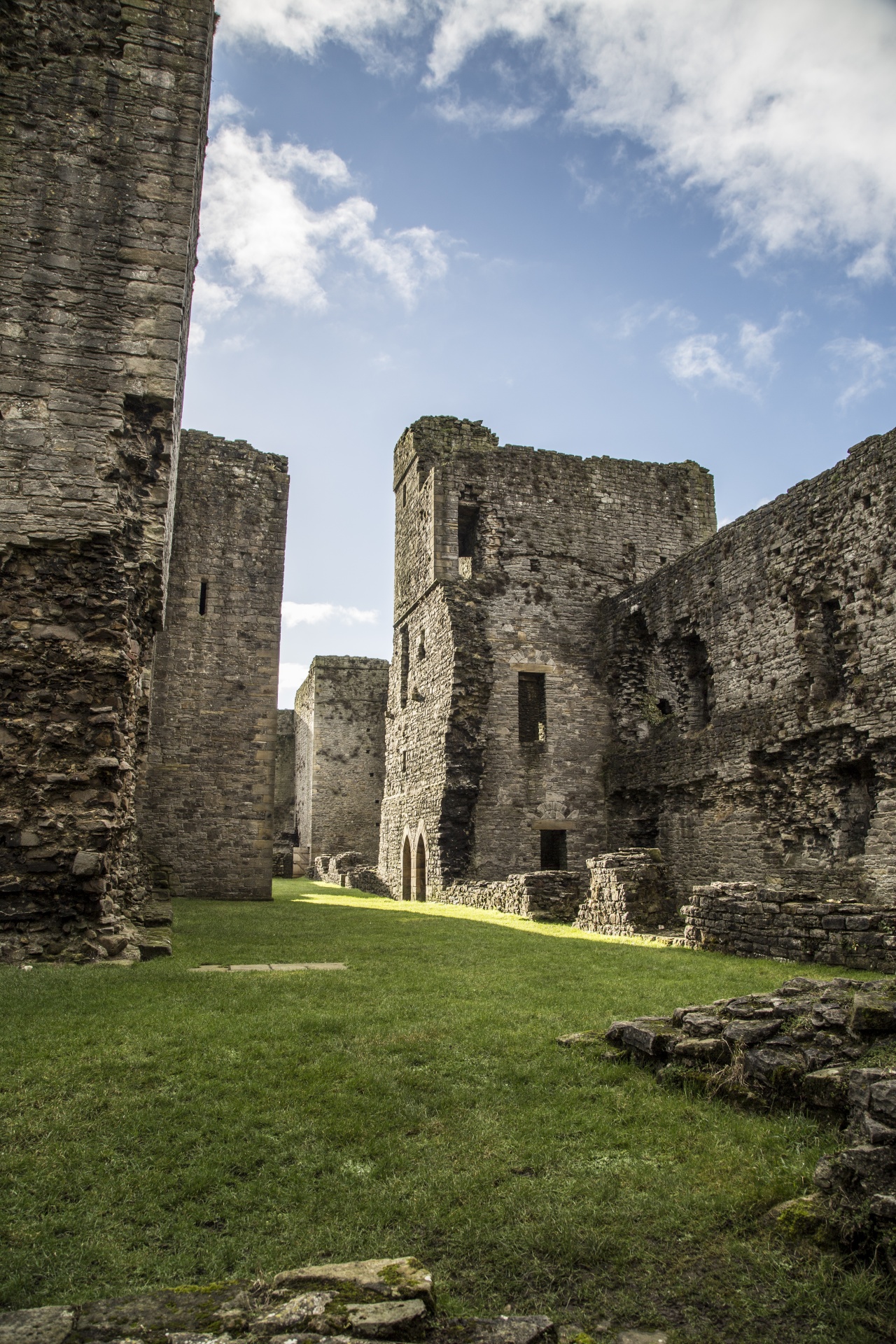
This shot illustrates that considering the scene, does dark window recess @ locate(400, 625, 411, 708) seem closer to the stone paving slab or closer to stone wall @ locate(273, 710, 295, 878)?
stone wall @ locate(273, 710, 295, 878)

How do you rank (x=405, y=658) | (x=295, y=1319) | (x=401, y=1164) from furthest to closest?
(x=405, y=658), (x=401, y=1164), (x=295, y=1319)

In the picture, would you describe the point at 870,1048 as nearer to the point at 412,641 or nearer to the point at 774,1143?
the point at 774,1143

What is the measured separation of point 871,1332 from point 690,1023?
2422 millimetres

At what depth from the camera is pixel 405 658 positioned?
2419 cm

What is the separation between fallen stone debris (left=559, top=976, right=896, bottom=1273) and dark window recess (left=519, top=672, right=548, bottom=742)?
51.8 feet

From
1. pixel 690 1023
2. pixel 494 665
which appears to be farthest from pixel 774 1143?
pixel 494 665

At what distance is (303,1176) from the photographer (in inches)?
134

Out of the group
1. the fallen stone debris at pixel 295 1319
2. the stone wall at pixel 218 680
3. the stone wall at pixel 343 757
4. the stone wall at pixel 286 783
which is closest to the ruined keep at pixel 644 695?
the stone wall at pixel 218 680

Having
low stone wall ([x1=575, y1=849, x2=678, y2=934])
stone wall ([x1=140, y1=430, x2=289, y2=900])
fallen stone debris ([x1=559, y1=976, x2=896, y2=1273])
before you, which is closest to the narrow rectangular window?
stone wall ([x1=140, y1=430, x2=289, y2=900])

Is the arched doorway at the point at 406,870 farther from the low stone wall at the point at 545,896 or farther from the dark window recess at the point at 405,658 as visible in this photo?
the low stone wall at the point at 545,896

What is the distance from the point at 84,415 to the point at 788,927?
33.1 ft

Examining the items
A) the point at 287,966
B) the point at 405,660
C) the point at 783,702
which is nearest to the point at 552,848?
the point at 405,660

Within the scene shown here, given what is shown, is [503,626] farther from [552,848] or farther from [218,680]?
[218,680]

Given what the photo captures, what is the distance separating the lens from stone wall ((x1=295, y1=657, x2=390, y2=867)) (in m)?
32.6
